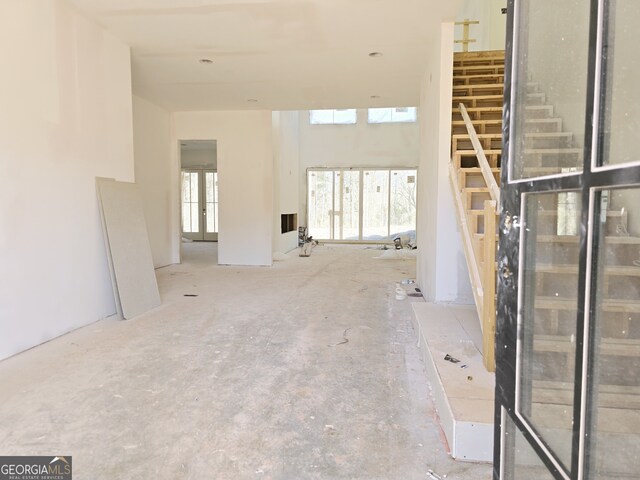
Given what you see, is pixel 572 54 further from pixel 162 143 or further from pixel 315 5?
pixel 162 143

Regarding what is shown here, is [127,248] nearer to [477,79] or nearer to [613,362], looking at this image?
[613,362]

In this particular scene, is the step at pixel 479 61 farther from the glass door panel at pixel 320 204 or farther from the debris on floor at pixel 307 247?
the glass door panel at pixel 320 204

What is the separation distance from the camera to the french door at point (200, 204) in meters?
11.7

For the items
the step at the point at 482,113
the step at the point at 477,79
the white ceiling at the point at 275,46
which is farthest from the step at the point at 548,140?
the step at the point at 477,79

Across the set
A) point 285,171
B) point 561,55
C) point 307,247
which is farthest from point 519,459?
point 307,247

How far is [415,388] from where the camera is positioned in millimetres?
2451

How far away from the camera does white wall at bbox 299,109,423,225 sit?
36.7 feet

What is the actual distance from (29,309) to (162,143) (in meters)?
4.77

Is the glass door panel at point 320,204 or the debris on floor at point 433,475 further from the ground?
the glass door panel at point 320,204

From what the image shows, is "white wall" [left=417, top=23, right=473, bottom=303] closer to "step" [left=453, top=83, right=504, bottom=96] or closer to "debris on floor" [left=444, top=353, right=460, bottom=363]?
"step" [left=453, top=83, right=504, bottom=96]

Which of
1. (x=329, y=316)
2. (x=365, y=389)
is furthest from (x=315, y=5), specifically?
(x=365, y=389)

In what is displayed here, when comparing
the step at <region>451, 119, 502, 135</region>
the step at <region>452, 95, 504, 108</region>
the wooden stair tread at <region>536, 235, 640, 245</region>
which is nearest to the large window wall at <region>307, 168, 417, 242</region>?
the step at <region>452, 95, 504, 108</region>

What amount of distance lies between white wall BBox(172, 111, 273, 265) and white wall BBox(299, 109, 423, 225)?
4.28m

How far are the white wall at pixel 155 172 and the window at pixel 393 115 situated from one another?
6040 millimetres
